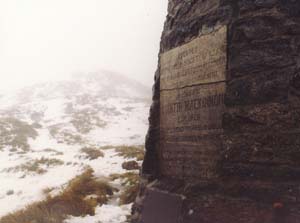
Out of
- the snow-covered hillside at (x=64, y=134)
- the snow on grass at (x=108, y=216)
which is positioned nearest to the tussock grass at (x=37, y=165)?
the snow-covered hillside at (x=64, y=134)

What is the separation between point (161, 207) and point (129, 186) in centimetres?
381

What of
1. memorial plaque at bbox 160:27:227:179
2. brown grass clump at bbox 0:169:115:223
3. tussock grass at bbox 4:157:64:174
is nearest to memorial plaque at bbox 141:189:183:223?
memorial plaque at bbox 160:27:227:179

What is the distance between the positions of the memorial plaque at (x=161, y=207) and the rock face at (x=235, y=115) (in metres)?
0.02

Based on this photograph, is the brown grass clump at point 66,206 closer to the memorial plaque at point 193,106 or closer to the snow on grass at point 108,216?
the snow on grass at point 108,216

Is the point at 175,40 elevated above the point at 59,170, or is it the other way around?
the point at 175,40

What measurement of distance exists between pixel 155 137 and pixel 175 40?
4.27 feet

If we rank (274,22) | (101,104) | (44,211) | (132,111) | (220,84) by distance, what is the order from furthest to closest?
(101,104) → (132,111) → (44,211) → (220,84) → (274,22)

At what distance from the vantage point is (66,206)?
639 cm

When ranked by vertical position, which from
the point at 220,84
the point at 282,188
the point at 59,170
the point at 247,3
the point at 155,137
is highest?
the point at 247,3

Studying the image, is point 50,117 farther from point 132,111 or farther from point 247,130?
point 247,130

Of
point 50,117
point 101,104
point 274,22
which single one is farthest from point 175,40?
point 101,104

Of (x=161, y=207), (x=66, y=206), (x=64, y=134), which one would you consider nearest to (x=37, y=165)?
(x=66, y=206)

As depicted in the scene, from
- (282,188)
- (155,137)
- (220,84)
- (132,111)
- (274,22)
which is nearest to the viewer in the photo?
(282,188)

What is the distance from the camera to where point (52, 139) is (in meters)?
21.8
